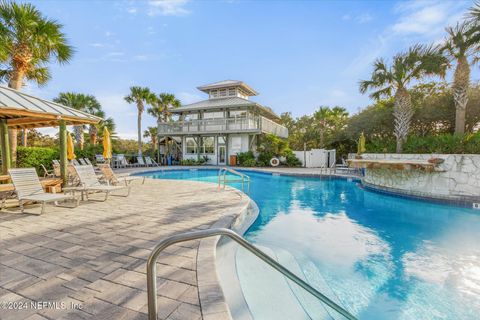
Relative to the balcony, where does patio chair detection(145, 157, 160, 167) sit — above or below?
below

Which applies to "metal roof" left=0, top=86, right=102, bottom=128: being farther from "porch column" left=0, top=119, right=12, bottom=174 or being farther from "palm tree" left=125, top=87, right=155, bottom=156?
"palm tree" left=125, top=87, right=155, bottom=156

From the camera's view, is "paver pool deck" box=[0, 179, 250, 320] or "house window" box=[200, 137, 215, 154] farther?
"house window" box=[200, 137, 215, 154]

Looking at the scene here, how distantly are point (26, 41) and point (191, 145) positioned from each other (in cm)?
1532

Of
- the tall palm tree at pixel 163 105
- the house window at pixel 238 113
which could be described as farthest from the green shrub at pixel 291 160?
the tall palm tree at pixel 163 105

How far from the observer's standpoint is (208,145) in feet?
75.8

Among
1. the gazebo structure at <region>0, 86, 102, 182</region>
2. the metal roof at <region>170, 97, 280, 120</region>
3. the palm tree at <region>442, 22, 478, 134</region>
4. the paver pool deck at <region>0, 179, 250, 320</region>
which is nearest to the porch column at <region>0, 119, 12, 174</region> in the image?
the gazebo structure at <region>0, 86, 102, 182</region>

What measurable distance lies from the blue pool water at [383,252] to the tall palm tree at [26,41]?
11038 millimetres

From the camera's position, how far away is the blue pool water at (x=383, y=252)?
2.96 metres

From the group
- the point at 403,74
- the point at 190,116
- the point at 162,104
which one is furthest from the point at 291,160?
the point at 162,104

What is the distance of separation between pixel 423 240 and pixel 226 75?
27126 millimetres

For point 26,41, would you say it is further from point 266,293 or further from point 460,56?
point 460,56

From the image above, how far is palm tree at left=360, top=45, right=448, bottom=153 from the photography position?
1058 centimetres

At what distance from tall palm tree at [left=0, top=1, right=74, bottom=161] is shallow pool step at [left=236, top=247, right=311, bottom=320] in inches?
460

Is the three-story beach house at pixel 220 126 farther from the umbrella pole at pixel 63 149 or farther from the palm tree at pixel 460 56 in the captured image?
the umbrella pole at pixel 63 149
